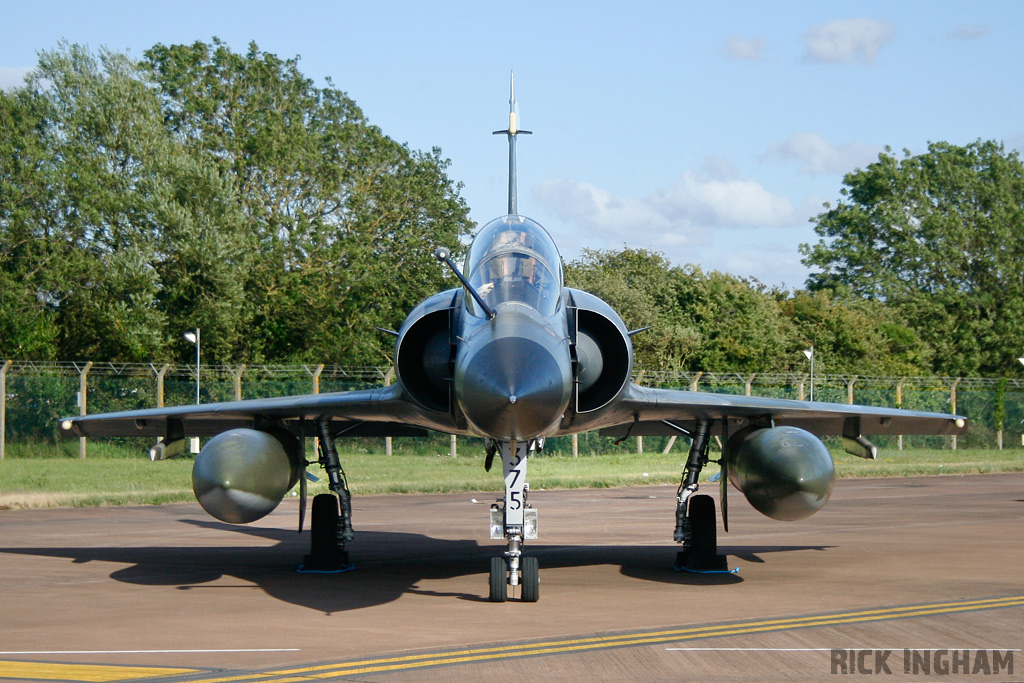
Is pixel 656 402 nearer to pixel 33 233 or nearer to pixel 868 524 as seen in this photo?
pixel 868 524

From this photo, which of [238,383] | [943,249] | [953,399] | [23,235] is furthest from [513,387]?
[943,249]

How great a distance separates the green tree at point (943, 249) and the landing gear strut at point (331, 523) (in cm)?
5168

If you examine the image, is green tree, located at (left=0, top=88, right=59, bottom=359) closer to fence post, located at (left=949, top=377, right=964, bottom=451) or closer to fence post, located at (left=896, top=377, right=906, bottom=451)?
fence post, located at (left=896, top=377, right=906, bottom=451)

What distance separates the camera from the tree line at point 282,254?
1351 inches

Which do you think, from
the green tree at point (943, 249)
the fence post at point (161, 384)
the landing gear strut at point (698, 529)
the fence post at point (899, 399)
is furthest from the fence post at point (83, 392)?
the green tree at point (943, 249)

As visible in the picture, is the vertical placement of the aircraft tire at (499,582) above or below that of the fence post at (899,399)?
below

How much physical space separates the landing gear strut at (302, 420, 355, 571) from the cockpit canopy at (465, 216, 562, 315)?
3112 millimetres

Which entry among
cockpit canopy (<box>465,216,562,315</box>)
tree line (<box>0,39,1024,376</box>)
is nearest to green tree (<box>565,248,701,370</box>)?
Result: tree line (<box>0,39,1024,376</box>)

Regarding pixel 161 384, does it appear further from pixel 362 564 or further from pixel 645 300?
pixel 645 300

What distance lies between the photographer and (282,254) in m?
40.3

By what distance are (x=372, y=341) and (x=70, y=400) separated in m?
12.3

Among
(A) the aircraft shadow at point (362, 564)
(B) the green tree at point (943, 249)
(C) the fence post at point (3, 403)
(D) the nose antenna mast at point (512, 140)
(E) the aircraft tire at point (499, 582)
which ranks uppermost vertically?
(B) the green tree at point (943, 249)

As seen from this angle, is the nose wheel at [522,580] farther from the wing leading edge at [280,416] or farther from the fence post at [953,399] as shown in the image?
the fence post at [953,399]

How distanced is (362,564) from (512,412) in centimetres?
539
